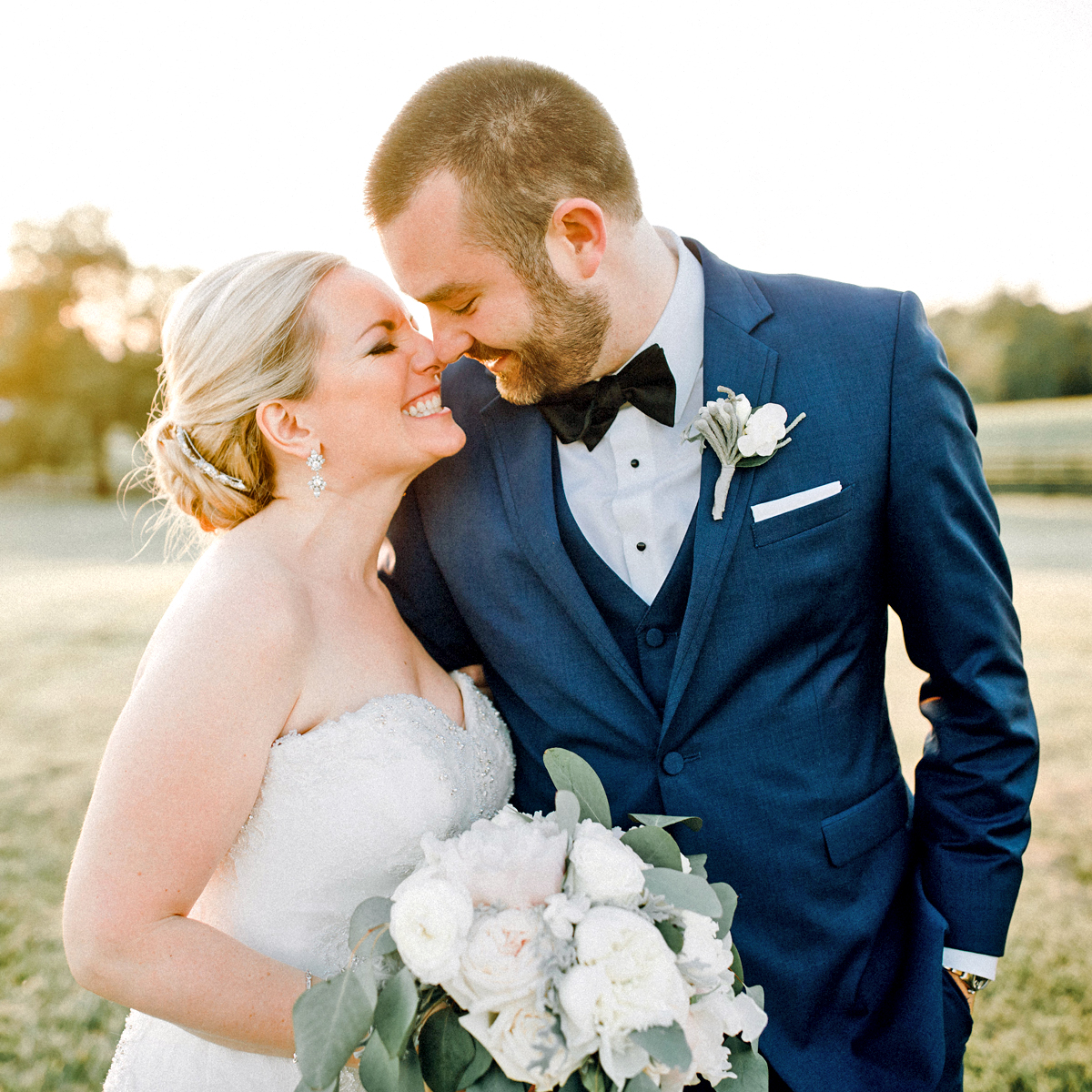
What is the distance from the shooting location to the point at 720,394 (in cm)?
206

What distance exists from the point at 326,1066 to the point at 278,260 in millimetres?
1759

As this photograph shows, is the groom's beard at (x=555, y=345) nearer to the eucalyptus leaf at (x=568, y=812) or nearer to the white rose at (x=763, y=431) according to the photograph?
the white rose at (x=763, y=431)

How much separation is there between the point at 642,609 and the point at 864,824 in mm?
706

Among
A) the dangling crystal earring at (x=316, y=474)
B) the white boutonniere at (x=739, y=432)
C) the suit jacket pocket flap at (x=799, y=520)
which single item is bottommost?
the suit jacket pocket flap at (x=799, y=520)

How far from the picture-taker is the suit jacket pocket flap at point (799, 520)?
195 centimetres

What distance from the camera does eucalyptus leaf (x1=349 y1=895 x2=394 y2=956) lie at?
4.66 feet

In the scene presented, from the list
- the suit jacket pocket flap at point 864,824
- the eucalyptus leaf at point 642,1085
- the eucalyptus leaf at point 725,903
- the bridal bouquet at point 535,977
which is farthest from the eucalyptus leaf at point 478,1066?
the suit jacket pocket flap at point 864,824

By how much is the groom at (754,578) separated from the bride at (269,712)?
0.71 feet

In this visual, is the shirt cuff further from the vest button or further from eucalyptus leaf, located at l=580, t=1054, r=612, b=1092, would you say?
eucalyptus leaf, located at l=580, t=1054, r=612, b=1092

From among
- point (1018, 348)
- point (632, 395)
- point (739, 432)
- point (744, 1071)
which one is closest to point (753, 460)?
point (739, 432)

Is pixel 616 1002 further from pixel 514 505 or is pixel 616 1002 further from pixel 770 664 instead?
pixel 514 505

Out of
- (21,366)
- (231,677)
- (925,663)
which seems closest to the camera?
(231,677)

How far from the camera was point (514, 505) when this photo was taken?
2.13 meters

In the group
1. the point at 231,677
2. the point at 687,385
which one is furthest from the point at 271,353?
the point at 687,385
